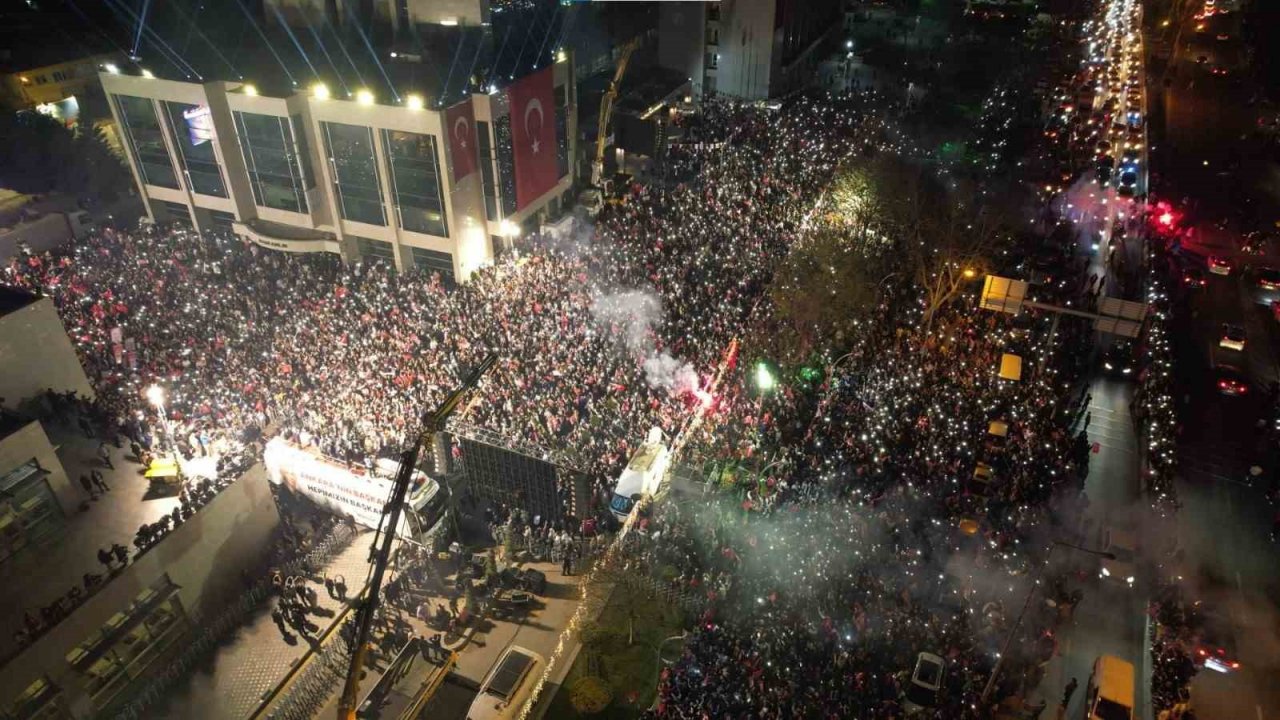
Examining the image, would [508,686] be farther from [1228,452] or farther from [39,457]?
[1228,452]

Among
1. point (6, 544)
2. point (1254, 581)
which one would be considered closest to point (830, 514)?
point (1254, 581)

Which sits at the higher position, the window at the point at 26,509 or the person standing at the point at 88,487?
the window at the point at 26,509

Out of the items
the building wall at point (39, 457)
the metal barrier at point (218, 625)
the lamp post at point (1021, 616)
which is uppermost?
the building wall at point (39, 457)

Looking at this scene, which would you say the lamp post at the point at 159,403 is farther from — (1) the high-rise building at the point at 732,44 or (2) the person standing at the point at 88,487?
(1) the high-rise building at the point at 732,44

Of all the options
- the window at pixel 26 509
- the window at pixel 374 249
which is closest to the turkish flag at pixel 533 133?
the window at pixel 374 249

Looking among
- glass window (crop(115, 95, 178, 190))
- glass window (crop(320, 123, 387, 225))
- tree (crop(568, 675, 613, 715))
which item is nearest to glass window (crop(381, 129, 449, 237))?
glass window (crop(320, 123, 387, 225))

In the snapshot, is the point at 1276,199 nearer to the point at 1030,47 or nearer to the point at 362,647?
the point at 1030,47

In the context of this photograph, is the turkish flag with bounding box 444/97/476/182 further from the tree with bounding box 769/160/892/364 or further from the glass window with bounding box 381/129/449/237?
the tree with bounding box 769/160/892/364

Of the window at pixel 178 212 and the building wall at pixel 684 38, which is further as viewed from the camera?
the building wall at pixel 684 38
